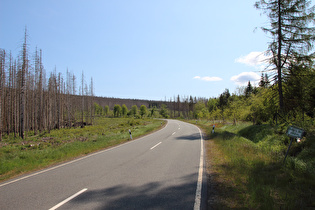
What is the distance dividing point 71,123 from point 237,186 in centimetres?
5088

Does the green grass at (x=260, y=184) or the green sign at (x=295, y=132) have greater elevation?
the green sign at (x=295, y=132)

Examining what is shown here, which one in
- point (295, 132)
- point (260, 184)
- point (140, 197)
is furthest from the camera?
point (295, 132)

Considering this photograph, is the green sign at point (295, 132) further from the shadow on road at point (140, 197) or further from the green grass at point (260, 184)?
the shadow on road at point (140, 197)

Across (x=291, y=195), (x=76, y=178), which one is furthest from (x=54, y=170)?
(x=291, y=195)

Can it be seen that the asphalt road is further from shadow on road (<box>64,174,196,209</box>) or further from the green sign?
the green sign

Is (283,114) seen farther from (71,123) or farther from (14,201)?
(71,123)

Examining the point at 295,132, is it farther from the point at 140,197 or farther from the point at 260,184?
the point at 140,197

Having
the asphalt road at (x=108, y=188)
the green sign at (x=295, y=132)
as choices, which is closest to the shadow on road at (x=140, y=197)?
the asphalt road at (x=108, y=188)

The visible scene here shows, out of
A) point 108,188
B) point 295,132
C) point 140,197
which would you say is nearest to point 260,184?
point 295,132

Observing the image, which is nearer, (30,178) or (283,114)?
(30,178)

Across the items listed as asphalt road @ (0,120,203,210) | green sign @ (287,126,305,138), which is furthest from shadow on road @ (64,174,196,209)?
green sign @ (287,126,305,138)

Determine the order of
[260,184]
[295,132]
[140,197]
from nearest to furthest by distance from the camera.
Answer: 1. [140,197]
2. [260,184]
3. [295,132]

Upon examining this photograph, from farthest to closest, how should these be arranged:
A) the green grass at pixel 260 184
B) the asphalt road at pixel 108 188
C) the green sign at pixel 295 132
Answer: the green sign at pixel 295 132, the asphalt road at pixel 108 188, the green grass at pixel 260 184

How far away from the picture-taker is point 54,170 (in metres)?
7.02
